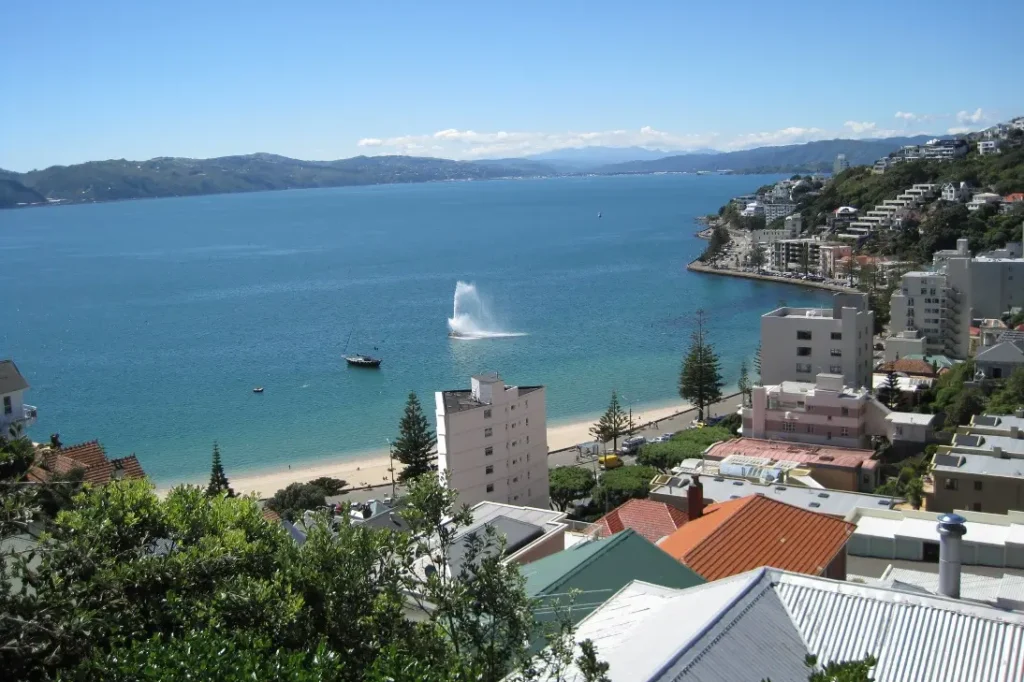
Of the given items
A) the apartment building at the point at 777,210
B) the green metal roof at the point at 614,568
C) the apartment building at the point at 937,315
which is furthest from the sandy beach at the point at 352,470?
the apartment building at the point at 777,210

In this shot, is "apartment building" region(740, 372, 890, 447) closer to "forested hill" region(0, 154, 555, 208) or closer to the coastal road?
the coastal road

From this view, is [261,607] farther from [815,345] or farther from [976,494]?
[815,345]

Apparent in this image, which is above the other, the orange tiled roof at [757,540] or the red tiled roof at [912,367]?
the orange tiled roof at [757,540]

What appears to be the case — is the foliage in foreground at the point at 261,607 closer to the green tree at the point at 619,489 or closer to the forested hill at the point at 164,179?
the green tree at the point at 619,489

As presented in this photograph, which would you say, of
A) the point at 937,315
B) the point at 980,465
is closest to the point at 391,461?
the point at 980,465

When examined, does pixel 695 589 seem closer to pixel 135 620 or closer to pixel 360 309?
pixel 135 620
